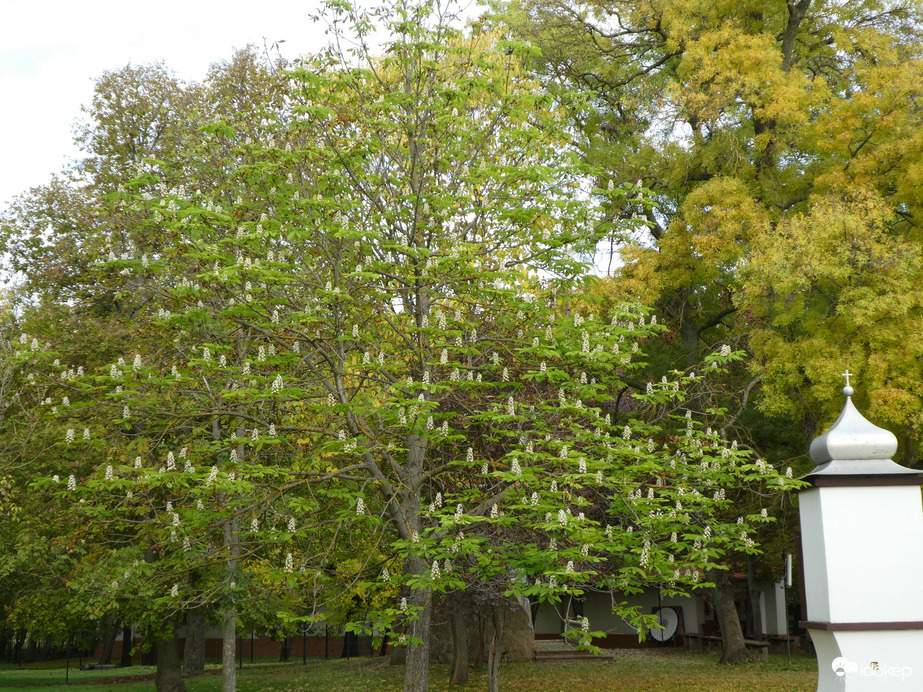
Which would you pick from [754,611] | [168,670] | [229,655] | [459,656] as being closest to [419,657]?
[229,655]

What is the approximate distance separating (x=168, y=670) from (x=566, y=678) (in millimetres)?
9462

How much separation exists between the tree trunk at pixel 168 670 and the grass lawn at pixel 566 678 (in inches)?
101

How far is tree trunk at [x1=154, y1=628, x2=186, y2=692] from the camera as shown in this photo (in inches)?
701

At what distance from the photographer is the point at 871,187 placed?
14898mm

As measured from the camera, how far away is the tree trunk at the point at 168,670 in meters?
17.8

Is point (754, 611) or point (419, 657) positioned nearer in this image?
point (419, 657)

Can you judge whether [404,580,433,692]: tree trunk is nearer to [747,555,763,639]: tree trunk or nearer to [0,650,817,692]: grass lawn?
[0,650,817,692]: grass lawn

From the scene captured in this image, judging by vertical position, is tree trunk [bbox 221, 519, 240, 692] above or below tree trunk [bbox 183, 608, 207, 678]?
above

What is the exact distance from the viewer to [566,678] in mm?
20406

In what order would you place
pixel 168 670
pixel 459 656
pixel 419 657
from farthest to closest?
pixel 459 656, pixel 168 670, pixel 419 657

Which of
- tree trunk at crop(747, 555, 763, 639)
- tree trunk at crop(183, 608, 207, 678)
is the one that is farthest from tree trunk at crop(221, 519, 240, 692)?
tree trunk at crop(747, 555, 763, 639)

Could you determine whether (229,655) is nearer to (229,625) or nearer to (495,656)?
(229,625)

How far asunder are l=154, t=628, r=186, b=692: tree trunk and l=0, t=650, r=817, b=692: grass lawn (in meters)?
2.57

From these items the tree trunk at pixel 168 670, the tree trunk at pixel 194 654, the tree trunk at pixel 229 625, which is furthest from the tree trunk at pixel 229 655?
the tree trunk at pixel 194 654
